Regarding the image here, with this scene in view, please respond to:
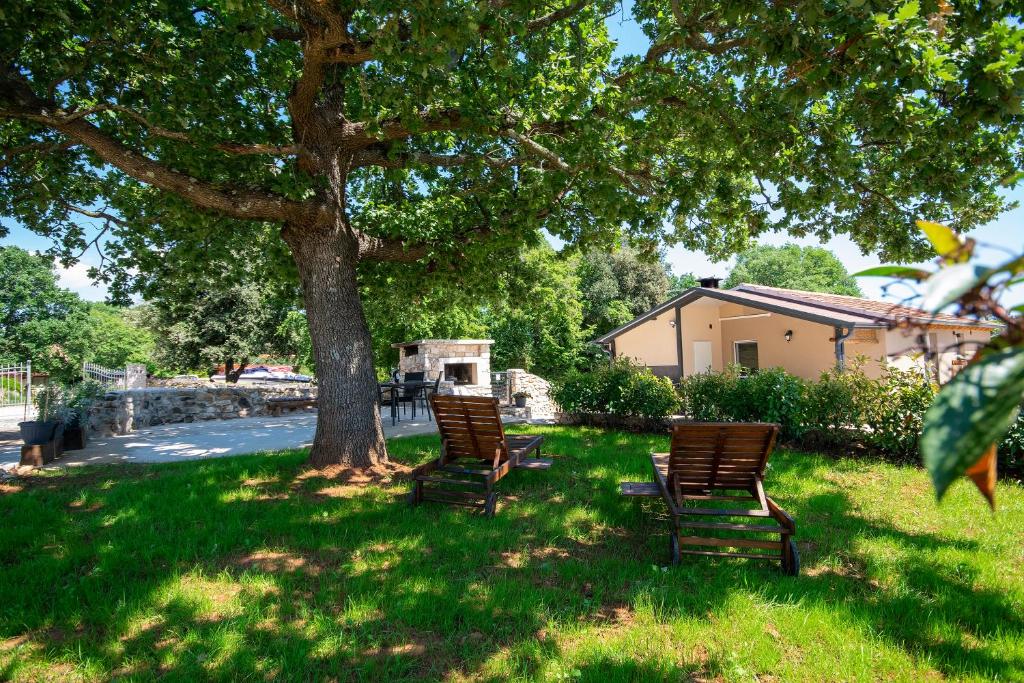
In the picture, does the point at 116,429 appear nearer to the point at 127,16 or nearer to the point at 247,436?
the point at 247,436

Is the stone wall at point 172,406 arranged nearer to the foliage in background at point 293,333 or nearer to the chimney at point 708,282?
the foliage in background at point 293,333

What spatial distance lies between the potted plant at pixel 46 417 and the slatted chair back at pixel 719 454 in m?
9.68

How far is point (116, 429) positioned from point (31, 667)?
10.8 metres

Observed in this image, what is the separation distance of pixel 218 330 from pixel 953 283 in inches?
Answer: 1143

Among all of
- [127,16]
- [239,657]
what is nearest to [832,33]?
[239,657]

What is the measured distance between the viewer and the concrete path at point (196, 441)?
28.2 ft

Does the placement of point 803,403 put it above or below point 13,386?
below

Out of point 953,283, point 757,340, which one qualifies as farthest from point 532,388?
point 953,283

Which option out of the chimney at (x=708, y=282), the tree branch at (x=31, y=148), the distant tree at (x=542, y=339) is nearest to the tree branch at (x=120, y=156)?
the tree branch at (x=31, y=148)

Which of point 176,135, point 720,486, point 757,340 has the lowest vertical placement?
point 720,486

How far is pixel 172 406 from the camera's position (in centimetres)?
1357

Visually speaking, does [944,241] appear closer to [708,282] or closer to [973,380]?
[973,380]

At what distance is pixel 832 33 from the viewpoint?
4266mm

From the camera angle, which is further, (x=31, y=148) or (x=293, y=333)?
(x=293, y=333)
